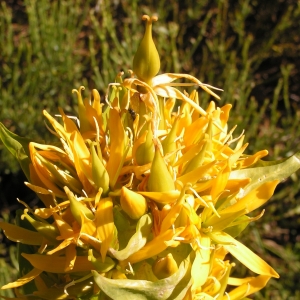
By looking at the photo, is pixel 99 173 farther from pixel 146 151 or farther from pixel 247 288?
pixel 247 288

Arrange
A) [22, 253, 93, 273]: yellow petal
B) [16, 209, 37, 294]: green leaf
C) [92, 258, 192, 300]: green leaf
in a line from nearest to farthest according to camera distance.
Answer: [92, 258, 192, 300]: green leaf
[22, 253, 93, 273]: yellow petal
[16, 209, 37, 294]: green leaf

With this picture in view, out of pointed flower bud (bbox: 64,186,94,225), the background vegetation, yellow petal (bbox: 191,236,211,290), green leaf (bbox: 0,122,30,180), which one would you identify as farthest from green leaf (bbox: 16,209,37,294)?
the background vegetation

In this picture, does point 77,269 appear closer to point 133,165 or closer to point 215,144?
point 133,165

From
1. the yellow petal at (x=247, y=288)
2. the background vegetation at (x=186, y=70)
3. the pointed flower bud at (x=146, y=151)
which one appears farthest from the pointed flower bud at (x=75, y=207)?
the background vegetation at (x=186, y=70)

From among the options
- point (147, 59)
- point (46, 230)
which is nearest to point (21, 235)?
point (46, 230)

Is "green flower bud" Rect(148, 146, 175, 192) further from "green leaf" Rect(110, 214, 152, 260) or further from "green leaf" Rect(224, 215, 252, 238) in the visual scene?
"green leaf" Rect(224, 215, 252, 238)

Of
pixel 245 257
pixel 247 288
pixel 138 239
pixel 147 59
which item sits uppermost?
pixel 147 59
